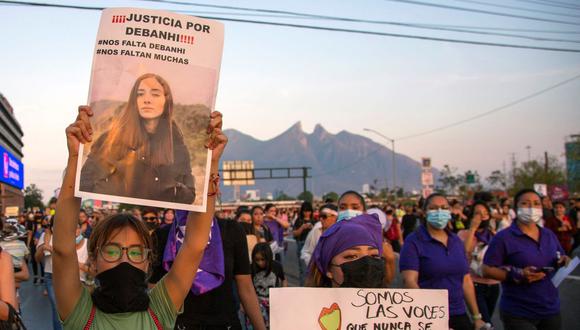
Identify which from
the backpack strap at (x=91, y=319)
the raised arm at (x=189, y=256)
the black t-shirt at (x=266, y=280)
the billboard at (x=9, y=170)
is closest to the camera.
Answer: the backpack strap at (x=91, y=319)

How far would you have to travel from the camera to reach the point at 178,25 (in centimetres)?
321

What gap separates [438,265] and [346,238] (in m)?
3.10

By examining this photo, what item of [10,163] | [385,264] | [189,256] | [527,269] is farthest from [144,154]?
[10,163]

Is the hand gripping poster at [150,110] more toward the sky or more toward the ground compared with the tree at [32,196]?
more toward the ground

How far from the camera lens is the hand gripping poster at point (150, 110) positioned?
3084mm

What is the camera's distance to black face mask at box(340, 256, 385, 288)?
138 inches

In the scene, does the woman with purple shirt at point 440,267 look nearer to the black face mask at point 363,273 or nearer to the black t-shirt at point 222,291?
the black t-shirt at point 222,291

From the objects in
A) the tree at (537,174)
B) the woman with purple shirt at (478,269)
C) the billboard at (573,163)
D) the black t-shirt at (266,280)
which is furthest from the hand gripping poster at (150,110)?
the tree at (537,174)

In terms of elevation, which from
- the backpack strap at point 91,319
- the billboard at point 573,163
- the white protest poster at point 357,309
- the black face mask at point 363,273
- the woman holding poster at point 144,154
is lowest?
the backpack strap at point 91,319

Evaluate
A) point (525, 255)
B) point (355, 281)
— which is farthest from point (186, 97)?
point (525, 255)

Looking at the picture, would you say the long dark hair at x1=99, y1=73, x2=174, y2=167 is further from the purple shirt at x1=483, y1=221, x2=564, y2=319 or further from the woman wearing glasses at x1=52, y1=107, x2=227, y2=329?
the purple shirt at x1=483, y1=221, x2=564, y2=319

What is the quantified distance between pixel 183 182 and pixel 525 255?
4.59 m

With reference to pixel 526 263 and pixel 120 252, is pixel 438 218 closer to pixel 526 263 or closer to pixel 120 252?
pixel 526 263

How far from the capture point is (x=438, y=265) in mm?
6496
